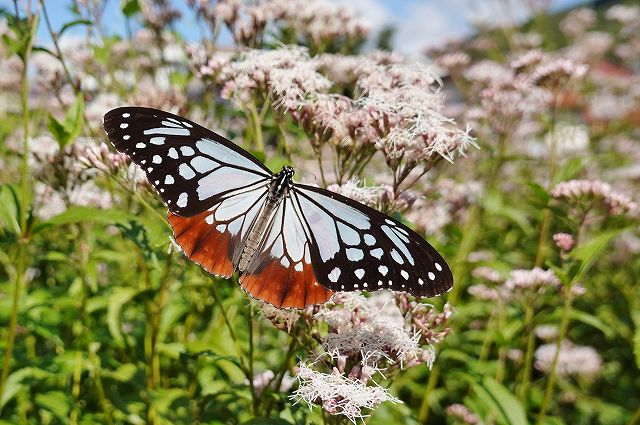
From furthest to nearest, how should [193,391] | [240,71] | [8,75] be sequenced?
[8,75] < [193,391] < [240,71]

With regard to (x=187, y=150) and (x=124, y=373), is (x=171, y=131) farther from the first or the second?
(x=124, y=373)

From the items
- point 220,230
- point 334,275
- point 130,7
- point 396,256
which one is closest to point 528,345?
point 396,256

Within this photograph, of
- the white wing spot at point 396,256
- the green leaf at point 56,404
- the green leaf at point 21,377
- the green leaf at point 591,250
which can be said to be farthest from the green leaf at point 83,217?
the green leaf at point 591,250

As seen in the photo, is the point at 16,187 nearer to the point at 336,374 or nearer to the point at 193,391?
the point at 193,391

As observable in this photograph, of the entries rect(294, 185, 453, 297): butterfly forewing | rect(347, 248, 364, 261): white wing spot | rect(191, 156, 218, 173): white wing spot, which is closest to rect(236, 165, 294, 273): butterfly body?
rect(294, 185, 453, 297): butterfly forewing

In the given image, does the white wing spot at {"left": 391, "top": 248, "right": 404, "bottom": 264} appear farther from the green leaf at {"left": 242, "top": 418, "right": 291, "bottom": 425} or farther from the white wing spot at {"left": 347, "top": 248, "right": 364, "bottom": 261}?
the green leaf at {"left": 242, "top": 418, "right": 291, "bottom": 425}

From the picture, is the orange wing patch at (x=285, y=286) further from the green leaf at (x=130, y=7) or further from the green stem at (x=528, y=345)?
the green leaf at (x=130, y=7)

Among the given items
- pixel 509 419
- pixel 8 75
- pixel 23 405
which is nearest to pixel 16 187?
pixel 23 405
